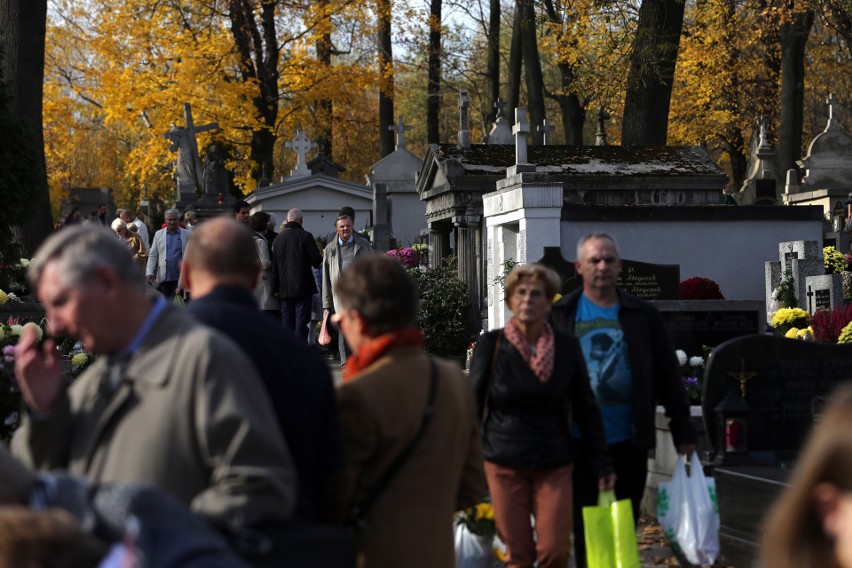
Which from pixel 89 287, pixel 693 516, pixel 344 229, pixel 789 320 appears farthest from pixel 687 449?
pixel 789 320

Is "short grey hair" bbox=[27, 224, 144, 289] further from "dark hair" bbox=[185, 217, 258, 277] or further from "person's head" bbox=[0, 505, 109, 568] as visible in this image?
"person's head" bbox=[0, 505, 109, 568]

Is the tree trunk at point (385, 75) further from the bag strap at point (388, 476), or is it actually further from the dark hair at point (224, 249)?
the dark hair at point (224, 249)

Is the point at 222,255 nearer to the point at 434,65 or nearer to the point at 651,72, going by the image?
the point at 651,72

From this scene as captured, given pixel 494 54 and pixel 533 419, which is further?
pixel 494 54

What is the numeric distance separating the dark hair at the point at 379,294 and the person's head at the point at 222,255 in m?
0.38

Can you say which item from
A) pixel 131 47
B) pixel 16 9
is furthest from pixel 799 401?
pixel 131 47

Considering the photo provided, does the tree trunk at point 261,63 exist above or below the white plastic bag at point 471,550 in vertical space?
above

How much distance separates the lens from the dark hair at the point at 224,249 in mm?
3896

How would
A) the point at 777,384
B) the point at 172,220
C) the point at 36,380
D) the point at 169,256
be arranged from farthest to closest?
the point at 169,256 < the point at 172,220 < the point at 777,384 < the point at 36,380

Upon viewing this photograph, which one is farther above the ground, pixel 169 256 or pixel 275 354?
pixel 169 256

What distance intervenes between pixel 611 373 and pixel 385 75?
33.3 meters

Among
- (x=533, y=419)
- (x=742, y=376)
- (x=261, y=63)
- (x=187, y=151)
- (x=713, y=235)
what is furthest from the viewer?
(x=261, y=63)

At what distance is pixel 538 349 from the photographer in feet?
18.7

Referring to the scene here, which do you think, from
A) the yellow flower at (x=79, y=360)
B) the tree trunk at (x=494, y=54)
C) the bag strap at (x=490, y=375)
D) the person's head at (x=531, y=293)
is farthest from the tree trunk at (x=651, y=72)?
the tree trunk at (x=494, y=54)
